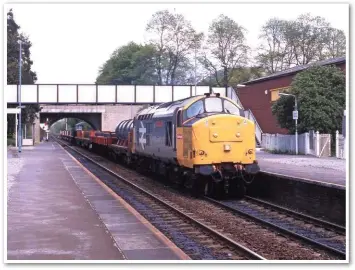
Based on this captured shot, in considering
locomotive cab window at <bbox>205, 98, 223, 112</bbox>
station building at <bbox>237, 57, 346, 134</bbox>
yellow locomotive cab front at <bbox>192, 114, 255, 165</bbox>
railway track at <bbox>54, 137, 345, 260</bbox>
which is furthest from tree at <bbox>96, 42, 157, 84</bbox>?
station building at <bbox>237, 57, 346, 134</bbox>

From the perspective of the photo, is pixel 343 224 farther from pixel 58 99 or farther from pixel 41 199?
pixel 58 99

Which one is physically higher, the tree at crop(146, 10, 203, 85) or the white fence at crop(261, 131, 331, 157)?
the tree at crop(146, 10, 203, 85)

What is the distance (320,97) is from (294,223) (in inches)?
938

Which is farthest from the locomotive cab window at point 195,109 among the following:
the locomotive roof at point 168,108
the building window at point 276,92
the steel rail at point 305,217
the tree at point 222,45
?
the building window at point 276,92

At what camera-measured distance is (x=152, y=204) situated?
58.7 feet

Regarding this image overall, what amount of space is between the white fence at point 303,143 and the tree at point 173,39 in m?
19.7

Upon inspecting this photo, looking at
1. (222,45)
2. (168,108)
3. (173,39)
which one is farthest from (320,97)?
(173,39)

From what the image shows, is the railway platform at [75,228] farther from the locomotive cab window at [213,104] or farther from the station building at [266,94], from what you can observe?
the station building at [266,94]

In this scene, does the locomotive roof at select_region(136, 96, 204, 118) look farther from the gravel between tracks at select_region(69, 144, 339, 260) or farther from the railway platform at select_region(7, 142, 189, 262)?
the railway platform at select_region(7, 142, 189, 262)

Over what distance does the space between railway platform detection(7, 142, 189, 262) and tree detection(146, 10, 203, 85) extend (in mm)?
4378

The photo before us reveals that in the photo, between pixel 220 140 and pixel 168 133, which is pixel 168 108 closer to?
pixel 168 133

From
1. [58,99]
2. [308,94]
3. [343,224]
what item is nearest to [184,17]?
[343,224]

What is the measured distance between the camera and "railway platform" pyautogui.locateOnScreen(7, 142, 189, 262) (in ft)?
30.4
